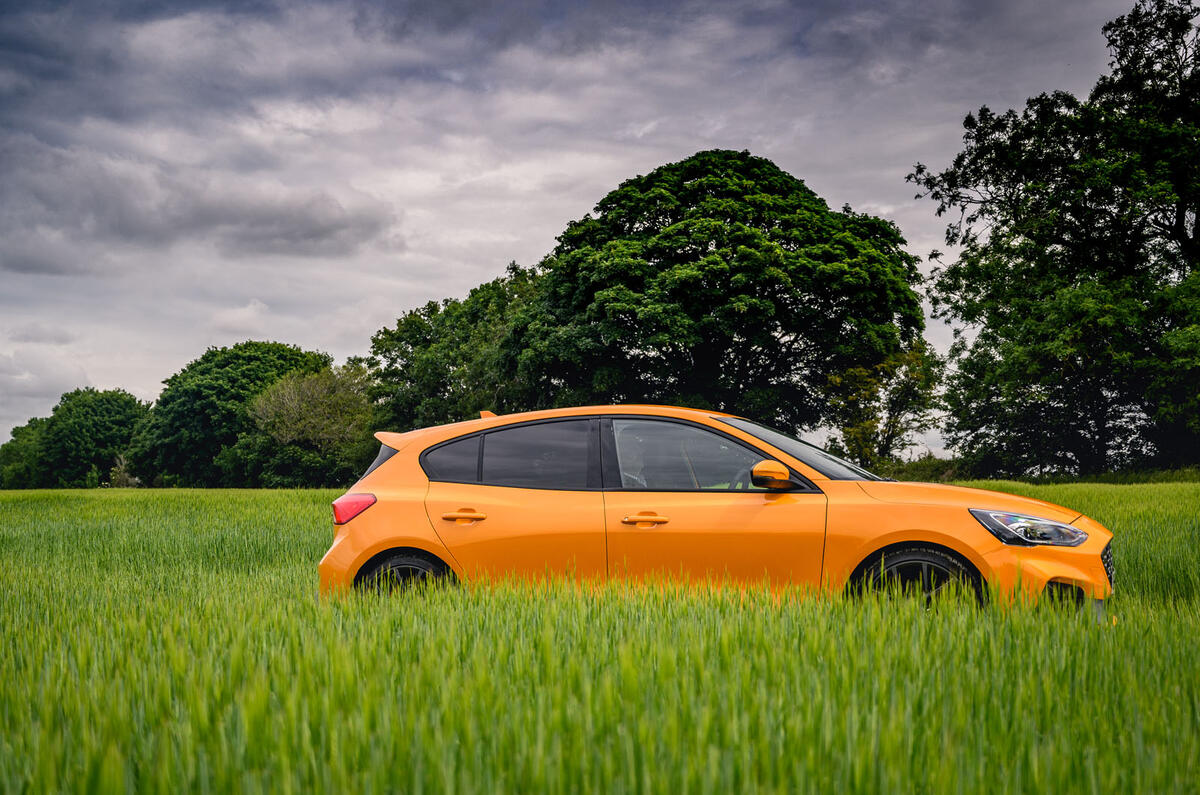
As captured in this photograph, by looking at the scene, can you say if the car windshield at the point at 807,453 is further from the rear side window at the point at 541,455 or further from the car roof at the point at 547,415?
the rear side window at the point at 541,455

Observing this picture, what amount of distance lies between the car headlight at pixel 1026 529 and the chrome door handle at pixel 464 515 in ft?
10.9

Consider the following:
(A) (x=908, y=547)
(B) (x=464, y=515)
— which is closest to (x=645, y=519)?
(B) (x=464, y=515)

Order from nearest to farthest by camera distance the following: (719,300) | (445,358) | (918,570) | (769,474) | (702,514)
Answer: (918,570) < (769,474) < (702,514) < (719,300) < (445,358)

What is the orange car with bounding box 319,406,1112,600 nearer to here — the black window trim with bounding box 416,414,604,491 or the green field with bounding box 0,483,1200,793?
the black window trim with bounding box 416,414,604,491

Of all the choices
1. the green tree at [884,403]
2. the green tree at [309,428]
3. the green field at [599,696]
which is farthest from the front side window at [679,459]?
the green tree at [309,428]

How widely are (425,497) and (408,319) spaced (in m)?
47.6

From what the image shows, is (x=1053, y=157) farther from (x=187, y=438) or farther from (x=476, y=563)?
(x=187, y=438)

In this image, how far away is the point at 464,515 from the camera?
5586 millimetres

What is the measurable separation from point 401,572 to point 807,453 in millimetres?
3065

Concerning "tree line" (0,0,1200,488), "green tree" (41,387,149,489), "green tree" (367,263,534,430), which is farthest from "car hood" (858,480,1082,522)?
"green tree" (41,387,149,489)

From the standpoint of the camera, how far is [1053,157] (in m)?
31.9

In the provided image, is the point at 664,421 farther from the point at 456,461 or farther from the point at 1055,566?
the point at 1055,566

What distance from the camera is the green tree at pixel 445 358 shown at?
141ft

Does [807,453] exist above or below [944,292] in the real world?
below
